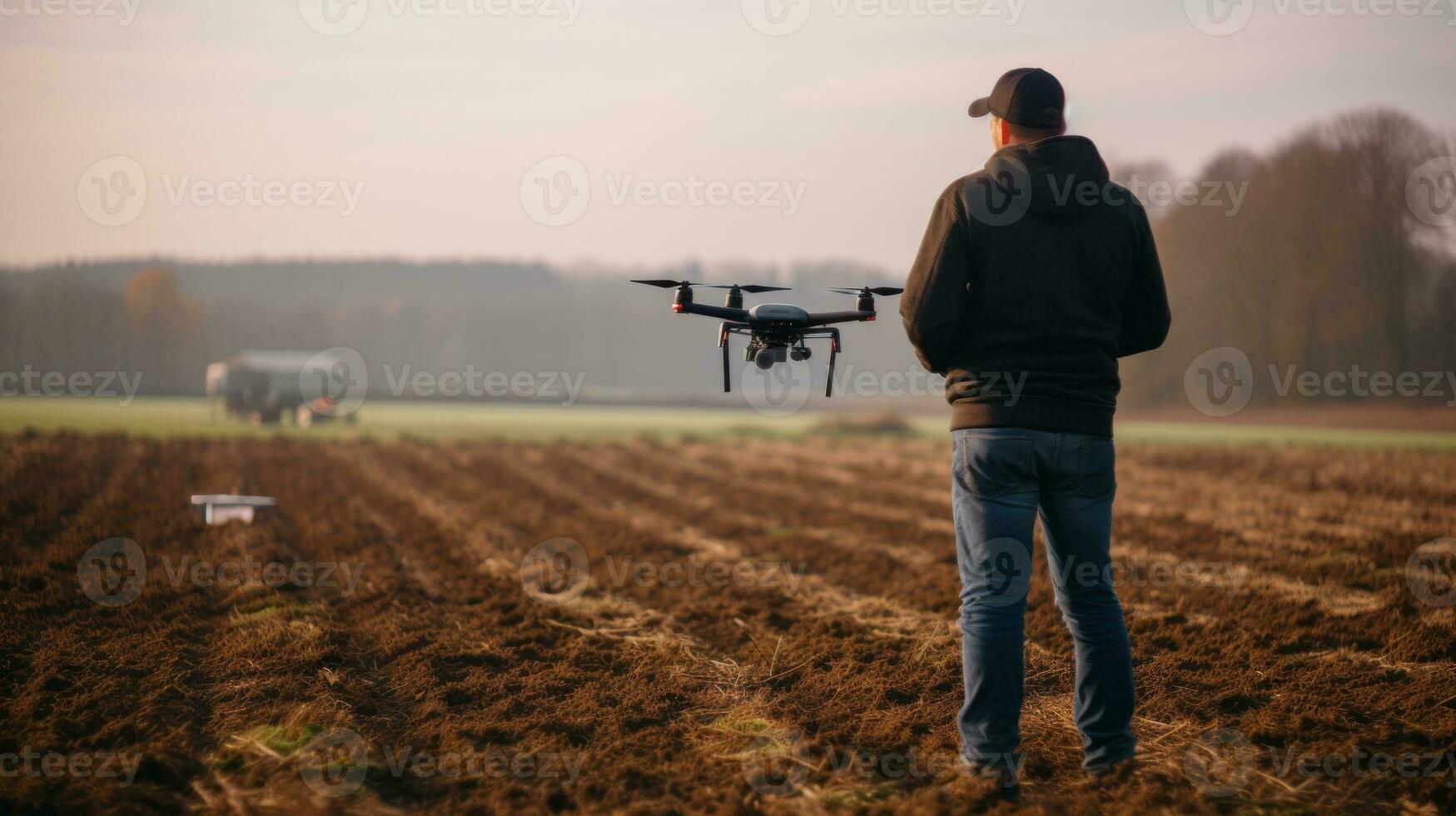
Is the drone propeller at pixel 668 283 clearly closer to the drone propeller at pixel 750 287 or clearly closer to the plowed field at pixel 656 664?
the drone propeller at pixel 750 287

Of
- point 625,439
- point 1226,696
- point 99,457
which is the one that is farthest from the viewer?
point 625,439

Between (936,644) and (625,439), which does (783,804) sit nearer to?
(936,644)

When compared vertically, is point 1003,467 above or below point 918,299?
below

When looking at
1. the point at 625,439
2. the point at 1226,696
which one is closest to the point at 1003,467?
the point at 1226,696

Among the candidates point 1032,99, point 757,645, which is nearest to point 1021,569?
point 1032,99

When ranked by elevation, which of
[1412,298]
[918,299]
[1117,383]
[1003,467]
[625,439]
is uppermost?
[1412,298]

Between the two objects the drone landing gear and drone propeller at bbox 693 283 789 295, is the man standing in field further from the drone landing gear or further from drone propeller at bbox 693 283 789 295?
drone propeller at bbox 693 283 789 295

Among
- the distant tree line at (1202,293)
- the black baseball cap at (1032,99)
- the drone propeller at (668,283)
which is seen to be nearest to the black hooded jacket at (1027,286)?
the black baseball cap at (1032,99)

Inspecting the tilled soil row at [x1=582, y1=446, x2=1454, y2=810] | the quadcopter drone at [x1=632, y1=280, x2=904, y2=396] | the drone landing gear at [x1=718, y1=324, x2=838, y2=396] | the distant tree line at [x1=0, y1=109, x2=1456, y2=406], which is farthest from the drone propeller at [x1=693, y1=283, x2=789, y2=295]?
the distant tree line at [x1=0, y1=109, x2=1456, y2=406]
